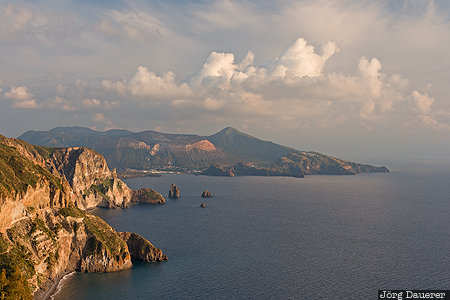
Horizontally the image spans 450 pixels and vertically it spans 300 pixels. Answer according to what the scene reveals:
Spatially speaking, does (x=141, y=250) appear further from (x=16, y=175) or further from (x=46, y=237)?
(x=16, y=175)

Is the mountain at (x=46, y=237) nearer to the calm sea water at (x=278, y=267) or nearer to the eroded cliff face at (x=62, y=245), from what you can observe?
the eroded cliff face at (x=62, y=245)

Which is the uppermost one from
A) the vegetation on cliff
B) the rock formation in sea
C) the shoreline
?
the vegetation on cliff

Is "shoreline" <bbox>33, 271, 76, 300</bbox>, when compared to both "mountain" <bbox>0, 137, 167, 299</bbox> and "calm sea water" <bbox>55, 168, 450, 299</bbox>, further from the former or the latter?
"calm sea water" <bbox>55, 168, 450, 299</bbox>

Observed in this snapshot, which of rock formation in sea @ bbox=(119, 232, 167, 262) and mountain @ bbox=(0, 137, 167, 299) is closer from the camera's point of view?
mountain @ bbox=(0, 137, 167, 299)

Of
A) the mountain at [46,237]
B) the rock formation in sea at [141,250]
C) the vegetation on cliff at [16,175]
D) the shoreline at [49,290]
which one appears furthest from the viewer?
the rock formation in sea at [141,250]

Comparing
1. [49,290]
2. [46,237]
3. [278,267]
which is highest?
[46,237]

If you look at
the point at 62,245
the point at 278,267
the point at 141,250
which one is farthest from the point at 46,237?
the point at 278,267

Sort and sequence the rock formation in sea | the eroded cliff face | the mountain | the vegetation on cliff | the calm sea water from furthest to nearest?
the rock formation in sea → the vegetation on cliff → the calm sea water → the eroded cliff face → the mountain

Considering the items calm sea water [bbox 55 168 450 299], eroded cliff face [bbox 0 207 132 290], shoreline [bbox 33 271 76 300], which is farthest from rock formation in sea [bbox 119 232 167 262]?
shoreline [bbox 33 271 76 300]

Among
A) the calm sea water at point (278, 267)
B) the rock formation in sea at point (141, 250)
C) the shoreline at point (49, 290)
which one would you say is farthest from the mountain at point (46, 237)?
the calm sea water at point (278, 267)

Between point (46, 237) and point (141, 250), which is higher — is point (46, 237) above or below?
above
